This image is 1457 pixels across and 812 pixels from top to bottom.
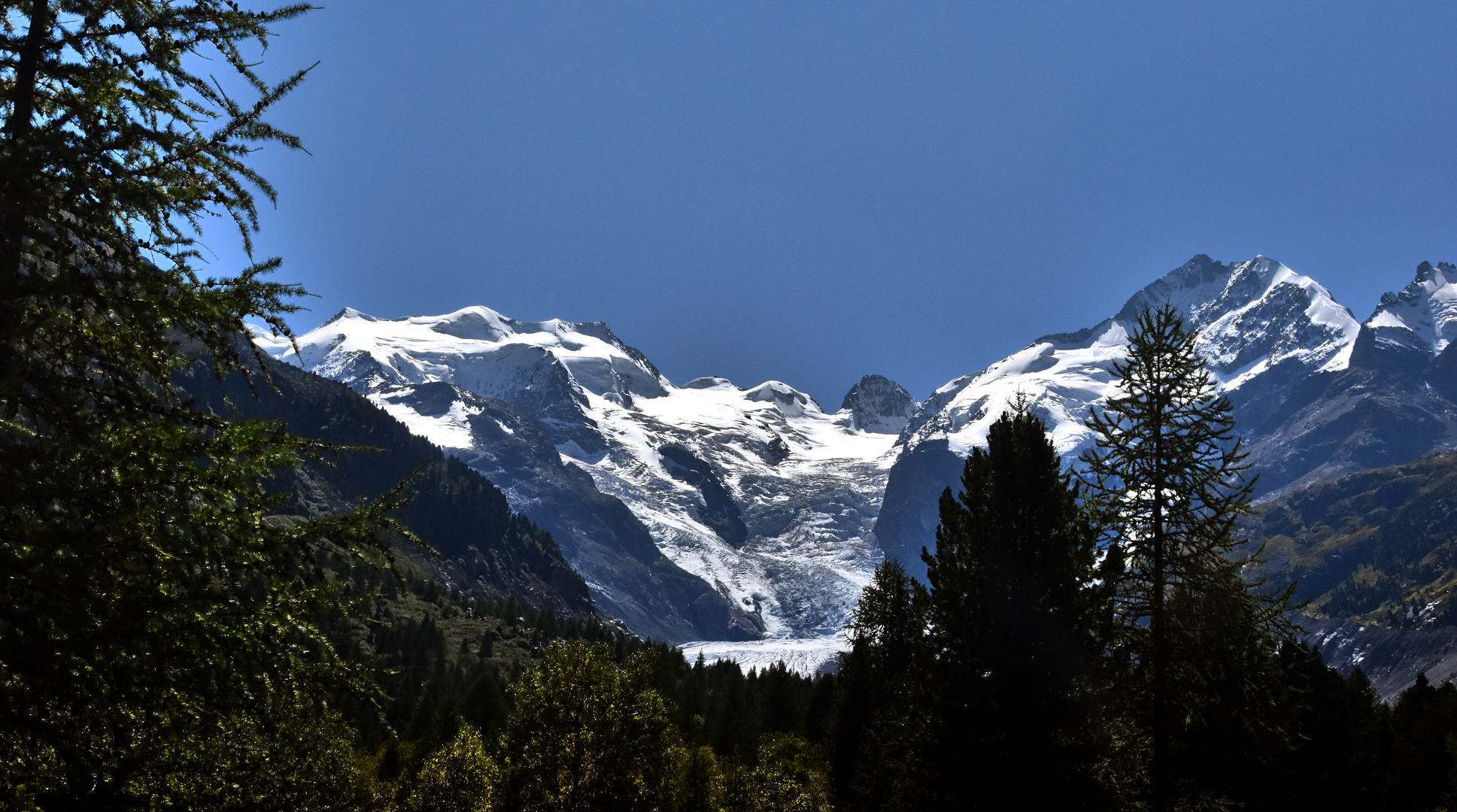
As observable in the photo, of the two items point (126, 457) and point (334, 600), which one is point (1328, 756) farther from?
point (126, 457)

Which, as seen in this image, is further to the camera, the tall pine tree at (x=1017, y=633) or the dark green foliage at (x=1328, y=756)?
the dark green foliage at (x=1328, y=756)

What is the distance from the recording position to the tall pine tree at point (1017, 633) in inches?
818

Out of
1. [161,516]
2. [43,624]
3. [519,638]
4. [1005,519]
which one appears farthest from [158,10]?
[519,638]

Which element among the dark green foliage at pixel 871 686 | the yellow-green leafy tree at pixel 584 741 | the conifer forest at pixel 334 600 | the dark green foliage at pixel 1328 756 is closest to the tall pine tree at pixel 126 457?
the conifer forest at pixel 334 600

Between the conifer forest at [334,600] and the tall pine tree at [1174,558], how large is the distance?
0.08 metres

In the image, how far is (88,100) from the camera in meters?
8.63

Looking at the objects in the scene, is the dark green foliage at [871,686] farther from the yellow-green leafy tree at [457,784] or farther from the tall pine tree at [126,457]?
the tall pine tree at [126,457]

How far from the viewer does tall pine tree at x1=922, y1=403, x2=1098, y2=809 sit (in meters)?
20.8

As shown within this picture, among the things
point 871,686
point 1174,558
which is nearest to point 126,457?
point 1174,558

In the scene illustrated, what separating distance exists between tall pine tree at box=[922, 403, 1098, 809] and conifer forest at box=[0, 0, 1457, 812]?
74 millimetres

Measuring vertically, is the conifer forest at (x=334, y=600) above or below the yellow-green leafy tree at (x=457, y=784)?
above

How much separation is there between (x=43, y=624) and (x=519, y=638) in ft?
576

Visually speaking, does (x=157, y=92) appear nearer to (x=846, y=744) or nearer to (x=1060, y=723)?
(x=1060, y=723)

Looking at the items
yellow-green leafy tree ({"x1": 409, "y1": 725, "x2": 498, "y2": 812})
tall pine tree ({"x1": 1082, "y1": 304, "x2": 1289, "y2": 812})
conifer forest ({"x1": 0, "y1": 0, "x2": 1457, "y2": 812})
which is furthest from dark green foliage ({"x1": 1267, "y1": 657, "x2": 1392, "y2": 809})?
yellow-green leafy tree ({"x1": 409, "y1": 725, "x2": 498, "y2": 812})
